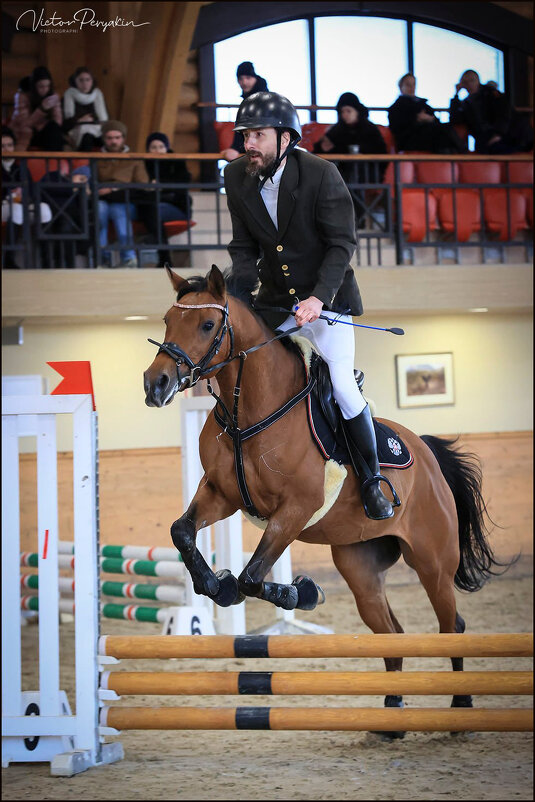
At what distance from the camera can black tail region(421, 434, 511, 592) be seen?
3.87 metres

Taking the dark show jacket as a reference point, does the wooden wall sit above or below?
below

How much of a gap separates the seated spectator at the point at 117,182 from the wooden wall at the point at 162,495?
1.71m

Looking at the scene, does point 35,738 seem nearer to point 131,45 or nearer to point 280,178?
point 280,178

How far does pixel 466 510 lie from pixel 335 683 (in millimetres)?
1079

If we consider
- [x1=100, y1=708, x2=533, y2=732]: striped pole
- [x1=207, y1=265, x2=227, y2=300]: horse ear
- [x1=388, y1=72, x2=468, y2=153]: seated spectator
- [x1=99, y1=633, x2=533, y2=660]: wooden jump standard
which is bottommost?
[x1=100, y1=708, x2=533, y2=732]: striped pole

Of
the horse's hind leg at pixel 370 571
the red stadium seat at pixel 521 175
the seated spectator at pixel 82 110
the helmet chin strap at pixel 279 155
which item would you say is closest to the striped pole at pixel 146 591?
the horse's hind leg at pixel 370 571

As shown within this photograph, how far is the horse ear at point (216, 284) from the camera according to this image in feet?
8.90

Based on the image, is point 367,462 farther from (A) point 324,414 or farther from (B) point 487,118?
(B) point 487,118

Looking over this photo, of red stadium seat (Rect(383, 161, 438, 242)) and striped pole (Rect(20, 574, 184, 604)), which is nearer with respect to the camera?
striped pole (Rect(20, 574, 184, 604))

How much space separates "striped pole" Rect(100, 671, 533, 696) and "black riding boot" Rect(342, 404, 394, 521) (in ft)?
1.78

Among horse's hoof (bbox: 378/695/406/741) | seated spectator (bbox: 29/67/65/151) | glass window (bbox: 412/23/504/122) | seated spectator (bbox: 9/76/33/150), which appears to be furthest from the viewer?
glass window (bbox: 412/23/504/122)

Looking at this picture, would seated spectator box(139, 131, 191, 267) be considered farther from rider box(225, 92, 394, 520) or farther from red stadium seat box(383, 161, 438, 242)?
rider box(225, 92, 394, 520)

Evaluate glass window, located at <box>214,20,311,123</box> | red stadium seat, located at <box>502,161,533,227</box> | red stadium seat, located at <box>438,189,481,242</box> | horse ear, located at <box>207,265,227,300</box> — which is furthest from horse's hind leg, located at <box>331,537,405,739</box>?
red stadium seat, located at <box>502,161,533,227</box>

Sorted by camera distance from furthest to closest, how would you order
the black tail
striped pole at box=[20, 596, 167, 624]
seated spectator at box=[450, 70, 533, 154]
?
seated spectator at box=[450, 70, 533, 154] < striped pole at box=[20, 596, 167, 624] < the black tail
